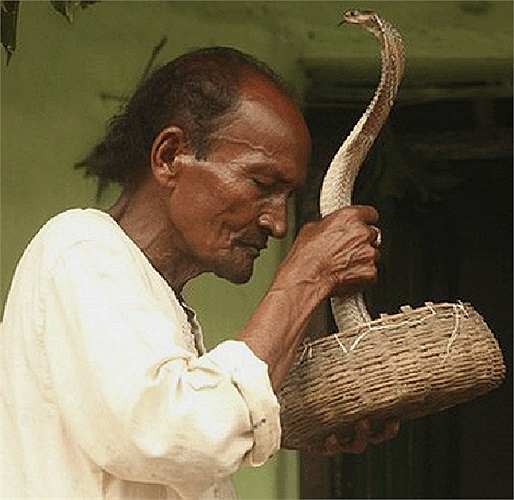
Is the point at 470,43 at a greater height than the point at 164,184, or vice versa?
the point at 164,184

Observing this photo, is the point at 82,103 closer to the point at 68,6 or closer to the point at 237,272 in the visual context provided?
the point at 68,6

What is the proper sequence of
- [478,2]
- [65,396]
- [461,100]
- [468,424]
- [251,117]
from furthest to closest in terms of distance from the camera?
1. [468,424]
2. [461,100]
3. [478,2]
4. [251,117]
5. [65,396]

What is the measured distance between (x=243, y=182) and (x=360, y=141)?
29cm

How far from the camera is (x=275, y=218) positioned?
3.24 metres

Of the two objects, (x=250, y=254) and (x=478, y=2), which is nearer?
(x=250, y=254)

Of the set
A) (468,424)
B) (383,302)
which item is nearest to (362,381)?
(383,302)

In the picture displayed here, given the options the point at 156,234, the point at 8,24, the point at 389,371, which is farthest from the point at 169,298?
the point at 8,24

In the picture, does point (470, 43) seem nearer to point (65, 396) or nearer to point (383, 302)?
point (383, 302)

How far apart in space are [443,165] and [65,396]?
7.75 feet

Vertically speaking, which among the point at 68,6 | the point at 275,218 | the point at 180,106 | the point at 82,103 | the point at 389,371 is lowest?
the point at 82,103

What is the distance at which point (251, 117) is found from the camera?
127 inches

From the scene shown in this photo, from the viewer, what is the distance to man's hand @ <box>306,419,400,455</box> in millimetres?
3336

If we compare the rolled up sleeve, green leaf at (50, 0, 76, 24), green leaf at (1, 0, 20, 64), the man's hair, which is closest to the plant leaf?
green leaf at (50, 0, 76, 24)

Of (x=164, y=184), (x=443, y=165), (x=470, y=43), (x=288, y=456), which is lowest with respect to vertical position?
(x=288, y=456)
